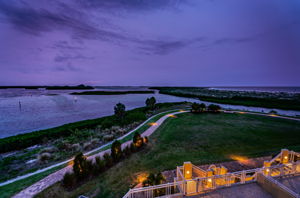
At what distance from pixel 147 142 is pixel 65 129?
10.1 metres

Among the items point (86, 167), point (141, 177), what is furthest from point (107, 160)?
point (141, 177)

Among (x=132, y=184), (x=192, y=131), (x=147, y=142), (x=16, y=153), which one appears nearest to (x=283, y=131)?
(x=192, y=131)

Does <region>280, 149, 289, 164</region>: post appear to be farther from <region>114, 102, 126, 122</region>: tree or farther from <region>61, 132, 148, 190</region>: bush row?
<region>114, 102, 126, 122</region>: tree

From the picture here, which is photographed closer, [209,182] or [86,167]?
[209,182]

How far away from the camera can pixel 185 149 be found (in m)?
8.78

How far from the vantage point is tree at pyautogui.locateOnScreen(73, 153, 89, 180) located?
19.4 feet

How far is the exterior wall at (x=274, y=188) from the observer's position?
3.19 m

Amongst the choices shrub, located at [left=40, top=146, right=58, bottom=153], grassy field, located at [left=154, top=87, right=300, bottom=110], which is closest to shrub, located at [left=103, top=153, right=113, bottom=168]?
shrub, located at [left=40, top=146, right=58, bottom=153]

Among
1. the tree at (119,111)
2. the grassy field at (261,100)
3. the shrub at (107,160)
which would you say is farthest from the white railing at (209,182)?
the grassy field at (261,100)

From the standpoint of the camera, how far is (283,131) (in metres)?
12.0

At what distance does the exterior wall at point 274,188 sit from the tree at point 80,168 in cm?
689

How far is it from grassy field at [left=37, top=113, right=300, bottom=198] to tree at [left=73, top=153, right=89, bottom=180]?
0.49m

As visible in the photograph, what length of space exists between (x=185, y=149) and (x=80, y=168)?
6354mm

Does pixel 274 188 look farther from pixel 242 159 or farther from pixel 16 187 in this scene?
pixel 16 187
